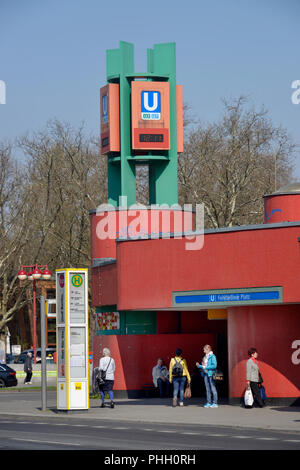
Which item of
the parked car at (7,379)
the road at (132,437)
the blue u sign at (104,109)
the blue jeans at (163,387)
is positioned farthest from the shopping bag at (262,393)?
the parked car at (7,379)

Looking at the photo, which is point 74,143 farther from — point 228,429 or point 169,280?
point 228,429

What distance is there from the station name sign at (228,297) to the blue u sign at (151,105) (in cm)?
894

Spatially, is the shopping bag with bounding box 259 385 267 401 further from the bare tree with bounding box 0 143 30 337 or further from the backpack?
the bare tree with bounding box 0 143 30 337

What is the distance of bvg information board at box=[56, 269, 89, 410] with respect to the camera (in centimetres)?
2544

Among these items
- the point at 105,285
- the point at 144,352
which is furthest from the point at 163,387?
the point at 105,285

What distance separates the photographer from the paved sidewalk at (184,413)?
71.0 feet

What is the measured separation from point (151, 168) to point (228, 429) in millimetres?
17056

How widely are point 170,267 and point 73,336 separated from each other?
4330 millimetres

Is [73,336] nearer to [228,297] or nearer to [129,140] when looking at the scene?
[228,297]

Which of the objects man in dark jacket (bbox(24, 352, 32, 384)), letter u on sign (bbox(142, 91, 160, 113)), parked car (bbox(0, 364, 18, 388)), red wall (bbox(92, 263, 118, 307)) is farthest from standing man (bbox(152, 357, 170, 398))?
man in dark jacket (bbox(24, 352, 32, 384))

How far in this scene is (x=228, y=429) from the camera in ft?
67.5

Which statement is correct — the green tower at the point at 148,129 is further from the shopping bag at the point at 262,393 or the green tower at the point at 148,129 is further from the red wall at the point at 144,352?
the shopping bag at the point at 262,393

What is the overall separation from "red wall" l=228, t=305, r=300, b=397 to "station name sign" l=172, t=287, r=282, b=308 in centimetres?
64

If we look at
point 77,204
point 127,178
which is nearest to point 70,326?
point 127,178
